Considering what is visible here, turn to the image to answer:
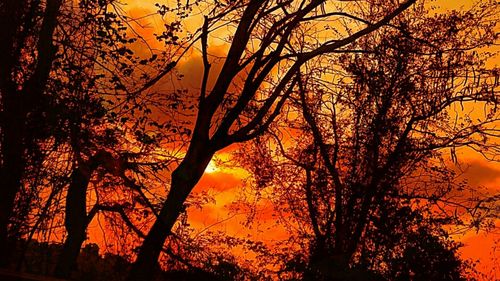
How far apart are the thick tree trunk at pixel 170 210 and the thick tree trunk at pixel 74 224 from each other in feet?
3.49

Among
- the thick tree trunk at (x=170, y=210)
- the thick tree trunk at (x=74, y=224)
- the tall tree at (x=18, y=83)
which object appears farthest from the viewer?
the thick tree trunk at (x=170, y=210)

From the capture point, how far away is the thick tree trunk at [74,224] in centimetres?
1238

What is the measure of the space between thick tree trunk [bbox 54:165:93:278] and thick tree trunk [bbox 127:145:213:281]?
1062mm

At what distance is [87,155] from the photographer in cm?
1140

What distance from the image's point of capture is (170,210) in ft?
44.3

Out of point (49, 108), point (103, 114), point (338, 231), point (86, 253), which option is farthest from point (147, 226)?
point (338, 231)

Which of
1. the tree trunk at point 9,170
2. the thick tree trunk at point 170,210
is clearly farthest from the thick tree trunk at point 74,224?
the tree trunk at point 9,170

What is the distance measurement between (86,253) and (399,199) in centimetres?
915

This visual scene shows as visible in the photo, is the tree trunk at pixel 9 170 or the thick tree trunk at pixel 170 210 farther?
the thick tree trunk at pixel 170 210

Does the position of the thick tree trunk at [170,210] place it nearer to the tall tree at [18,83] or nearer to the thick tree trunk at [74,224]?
the thick tree trunk at [74,224]

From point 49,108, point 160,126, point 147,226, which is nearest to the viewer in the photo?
point 49,108

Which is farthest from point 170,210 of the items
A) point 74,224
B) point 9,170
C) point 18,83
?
point 18,83

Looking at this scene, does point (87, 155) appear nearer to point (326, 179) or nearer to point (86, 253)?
point (86, 253)

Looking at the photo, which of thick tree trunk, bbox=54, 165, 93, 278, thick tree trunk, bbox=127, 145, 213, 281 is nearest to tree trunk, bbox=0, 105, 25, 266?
thick tree trunk, bbox=54, 165, 93, 278
